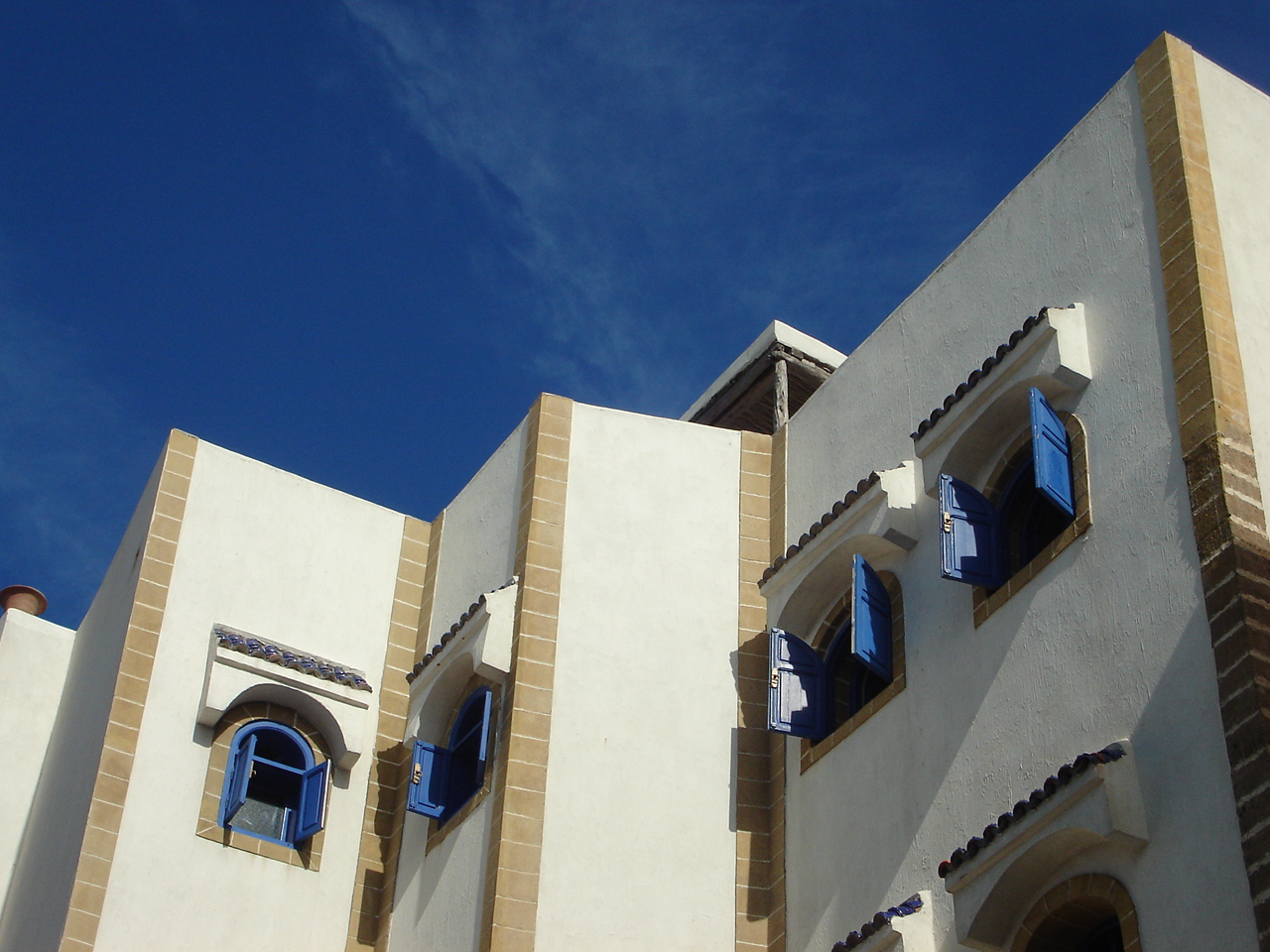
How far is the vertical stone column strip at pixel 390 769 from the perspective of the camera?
48.9 feet

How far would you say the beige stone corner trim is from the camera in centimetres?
1313

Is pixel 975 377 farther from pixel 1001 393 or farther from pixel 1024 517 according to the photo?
pixel 1024 517

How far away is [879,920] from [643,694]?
3.62 metres

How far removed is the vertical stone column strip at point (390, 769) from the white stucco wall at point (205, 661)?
0.31 ft

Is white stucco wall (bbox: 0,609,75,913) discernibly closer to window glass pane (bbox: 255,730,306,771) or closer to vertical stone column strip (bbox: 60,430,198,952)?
vertical stone column strip (bbox: 60,430,198,952)

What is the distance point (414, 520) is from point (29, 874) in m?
4.80

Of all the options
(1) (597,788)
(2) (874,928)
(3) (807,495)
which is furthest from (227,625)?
(2) (874,928)

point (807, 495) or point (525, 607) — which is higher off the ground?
point (807, 495)

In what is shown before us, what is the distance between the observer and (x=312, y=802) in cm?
1507

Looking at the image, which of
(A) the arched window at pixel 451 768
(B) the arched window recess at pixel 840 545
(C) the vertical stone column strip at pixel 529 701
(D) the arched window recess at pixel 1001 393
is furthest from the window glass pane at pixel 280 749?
(D) the arched window recess at pixel 1001 393

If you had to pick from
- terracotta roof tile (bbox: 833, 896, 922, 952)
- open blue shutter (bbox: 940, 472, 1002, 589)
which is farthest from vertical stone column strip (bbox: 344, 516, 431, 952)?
open blue shutter (bbox: 940, 472, 1002, 589)

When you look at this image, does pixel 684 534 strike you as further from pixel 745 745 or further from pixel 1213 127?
pixel 1213 127

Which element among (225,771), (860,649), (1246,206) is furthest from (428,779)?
(1246,206)

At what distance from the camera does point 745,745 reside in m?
14.0
